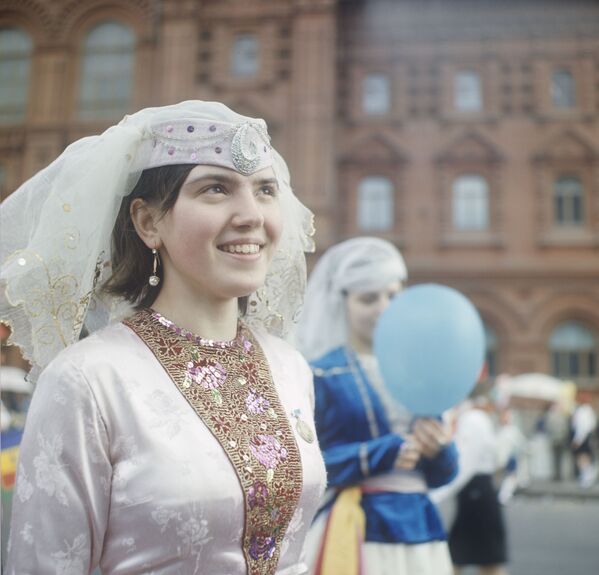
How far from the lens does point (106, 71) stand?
56.3 feet

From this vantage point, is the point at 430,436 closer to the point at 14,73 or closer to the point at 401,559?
the point at 401,559

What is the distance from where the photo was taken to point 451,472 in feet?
8.96

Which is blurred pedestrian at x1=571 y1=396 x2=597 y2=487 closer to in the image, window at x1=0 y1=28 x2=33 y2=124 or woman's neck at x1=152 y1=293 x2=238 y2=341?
woman's neck at x1=152 y1=293 x2=238 y2=341

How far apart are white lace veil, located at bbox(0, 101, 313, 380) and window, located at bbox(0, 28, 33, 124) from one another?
1715 cm

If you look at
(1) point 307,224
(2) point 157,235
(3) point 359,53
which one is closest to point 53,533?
(2) point 157,235

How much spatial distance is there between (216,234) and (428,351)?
1.37 metres

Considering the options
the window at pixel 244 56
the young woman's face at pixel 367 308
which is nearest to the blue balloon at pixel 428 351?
the young woman's face at pixel 367 308

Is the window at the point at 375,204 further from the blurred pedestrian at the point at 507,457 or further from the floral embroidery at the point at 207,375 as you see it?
the floral embroidery at the point at 207,375

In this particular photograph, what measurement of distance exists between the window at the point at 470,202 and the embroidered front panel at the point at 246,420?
50.9 feet

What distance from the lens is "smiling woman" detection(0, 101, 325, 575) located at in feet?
4.31

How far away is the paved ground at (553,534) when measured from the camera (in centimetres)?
632

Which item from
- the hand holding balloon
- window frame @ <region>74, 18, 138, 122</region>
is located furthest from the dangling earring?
window frame @ <region>74, 18, 138, 122</region>

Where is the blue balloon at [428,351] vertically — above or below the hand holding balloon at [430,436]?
above

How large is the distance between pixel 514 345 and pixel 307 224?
47.4 feet
